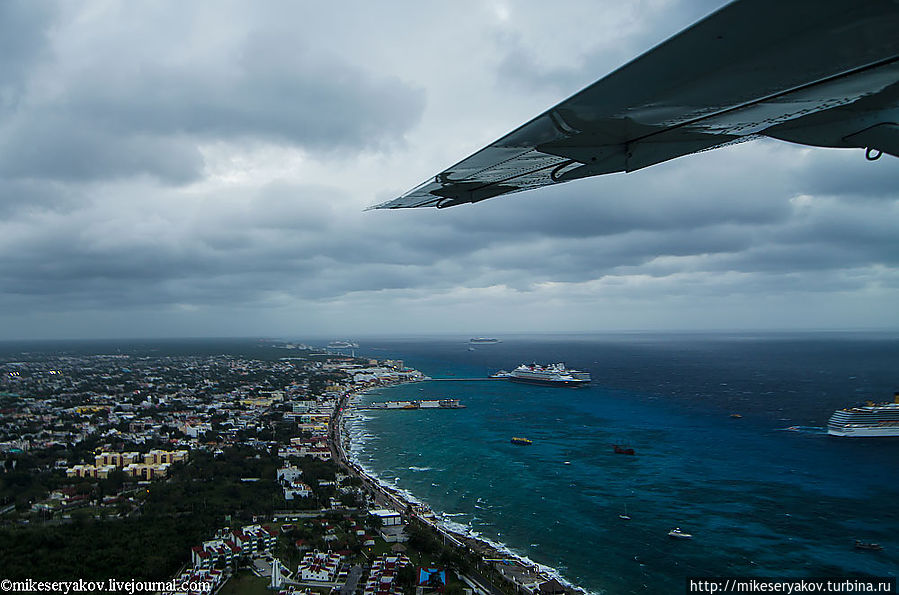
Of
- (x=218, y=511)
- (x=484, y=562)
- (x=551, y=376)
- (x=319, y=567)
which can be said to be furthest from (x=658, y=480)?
(x=551, y=376)

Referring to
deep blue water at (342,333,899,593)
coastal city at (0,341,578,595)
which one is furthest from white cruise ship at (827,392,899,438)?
coastal city at (0,341,578,595)

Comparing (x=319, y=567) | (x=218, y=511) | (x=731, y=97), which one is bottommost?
(x=218, y=511)

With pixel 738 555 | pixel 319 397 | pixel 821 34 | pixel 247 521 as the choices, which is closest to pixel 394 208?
pixel 821 34

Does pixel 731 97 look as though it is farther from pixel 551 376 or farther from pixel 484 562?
pixel 551 376

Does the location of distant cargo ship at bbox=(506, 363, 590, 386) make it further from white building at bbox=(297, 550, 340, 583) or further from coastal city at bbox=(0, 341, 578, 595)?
white building at bbox=(297, 550, 340, 583)

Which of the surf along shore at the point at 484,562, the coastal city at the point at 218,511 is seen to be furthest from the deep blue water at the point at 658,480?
the coastal city at the point at 218,511

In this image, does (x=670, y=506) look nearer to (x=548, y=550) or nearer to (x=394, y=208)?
(x=548, y=550)
